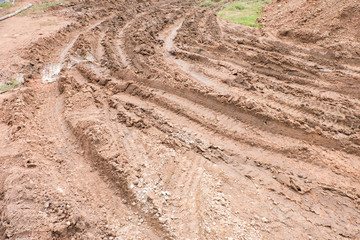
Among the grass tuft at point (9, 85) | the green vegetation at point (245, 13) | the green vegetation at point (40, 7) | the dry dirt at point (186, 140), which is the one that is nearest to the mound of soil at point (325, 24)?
the dry dirt at point (186, 140)

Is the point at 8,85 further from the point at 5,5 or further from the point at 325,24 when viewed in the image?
the point at 5,5

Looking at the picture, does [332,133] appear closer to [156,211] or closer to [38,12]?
[156,211]

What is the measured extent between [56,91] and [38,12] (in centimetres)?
1014

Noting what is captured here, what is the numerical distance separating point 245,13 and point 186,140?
1077 cm

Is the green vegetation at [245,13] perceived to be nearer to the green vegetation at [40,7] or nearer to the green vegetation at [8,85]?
the green vegetation at [8,85]

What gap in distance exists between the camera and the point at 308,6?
9.12 meters

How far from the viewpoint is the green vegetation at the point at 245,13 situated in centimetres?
1044

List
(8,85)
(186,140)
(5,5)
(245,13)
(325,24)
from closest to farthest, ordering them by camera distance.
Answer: (186,140)
(8,85)
(325,24)
(245,13)
(5,5)

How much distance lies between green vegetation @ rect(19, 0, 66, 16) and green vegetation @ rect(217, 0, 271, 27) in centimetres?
1069

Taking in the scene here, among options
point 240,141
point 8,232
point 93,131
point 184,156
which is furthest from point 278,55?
point 8,232

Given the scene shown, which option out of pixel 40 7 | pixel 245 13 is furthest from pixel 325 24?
pixel 40 7

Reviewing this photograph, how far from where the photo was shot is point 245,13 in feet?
38.8

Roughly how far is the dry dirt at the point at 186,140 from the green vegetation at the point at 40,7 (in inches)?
267

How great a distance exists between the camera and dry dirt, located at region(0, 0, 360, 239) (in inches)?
113
